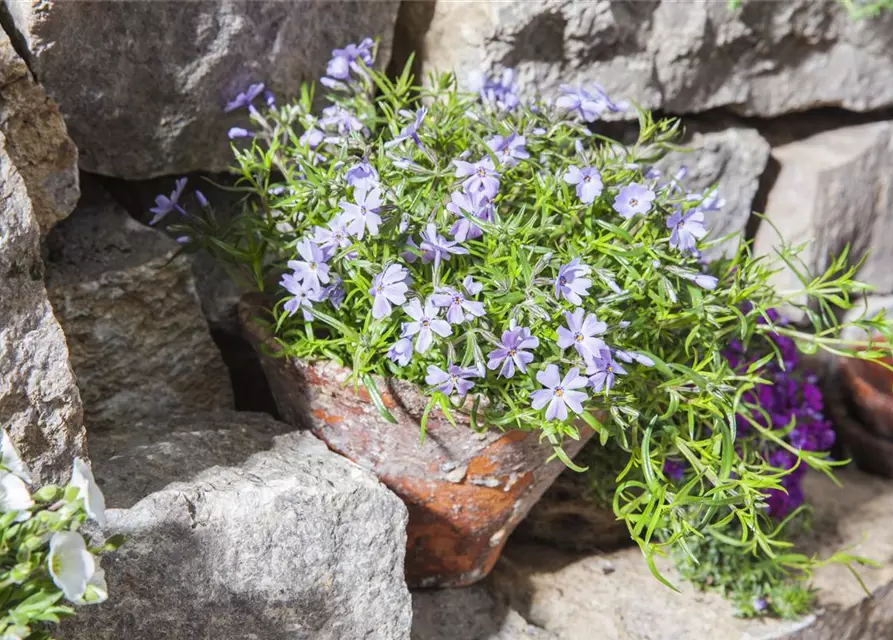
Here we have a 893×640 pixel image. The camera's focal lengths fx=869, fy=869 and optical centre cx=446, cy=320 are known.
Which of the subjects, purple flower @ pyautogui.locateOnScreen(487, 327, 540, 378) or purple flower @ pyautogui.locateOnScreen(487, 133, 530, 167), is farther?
purple flower @ pyautogui.locateOnScreen(487, 133, 530, 167)

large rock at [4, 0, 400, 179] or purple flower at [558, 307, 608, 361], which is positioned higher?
large rock at [4, 0, 400, 179]

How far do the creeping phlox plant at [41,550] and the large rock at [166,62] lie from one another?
81 cm

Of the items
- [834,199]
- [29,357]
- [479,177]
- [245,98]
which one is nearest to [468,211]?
[479,177]

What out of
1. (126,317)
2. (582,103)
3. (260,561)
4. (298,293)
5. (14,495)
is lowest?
(260,561)

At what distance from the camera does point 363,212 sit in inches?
54.9

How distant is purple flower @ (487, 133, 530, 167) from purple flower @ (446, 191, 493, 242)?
3.7 inches

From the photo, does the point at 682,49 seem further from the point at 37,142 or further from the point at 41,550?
the point at 41,550

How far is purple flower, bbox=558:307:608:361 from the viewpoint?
4.30 feet

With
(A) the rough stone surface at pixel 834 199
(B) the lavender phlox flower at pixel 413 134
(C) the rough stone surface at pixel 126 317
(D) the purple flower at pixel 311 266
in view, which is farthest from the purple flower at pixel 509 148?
(A) the rough stone surface at pixel 834 199

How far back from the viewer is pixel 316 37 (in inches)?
72.7

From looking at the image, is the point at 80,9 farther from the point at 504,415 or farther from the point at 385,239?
the point at 504,415

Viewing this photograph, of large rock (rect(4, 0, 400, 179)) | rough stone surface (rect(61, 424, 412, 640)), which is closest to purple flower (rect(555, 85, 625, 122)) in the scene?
large rock (rect(4, 0, 400, 179))

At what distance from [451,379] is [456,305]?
0.11 meters

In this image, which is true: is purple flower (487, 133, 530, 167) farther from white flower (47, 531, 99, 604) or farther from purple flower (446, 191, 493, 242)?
white flower (47, 531, 99, 604)
